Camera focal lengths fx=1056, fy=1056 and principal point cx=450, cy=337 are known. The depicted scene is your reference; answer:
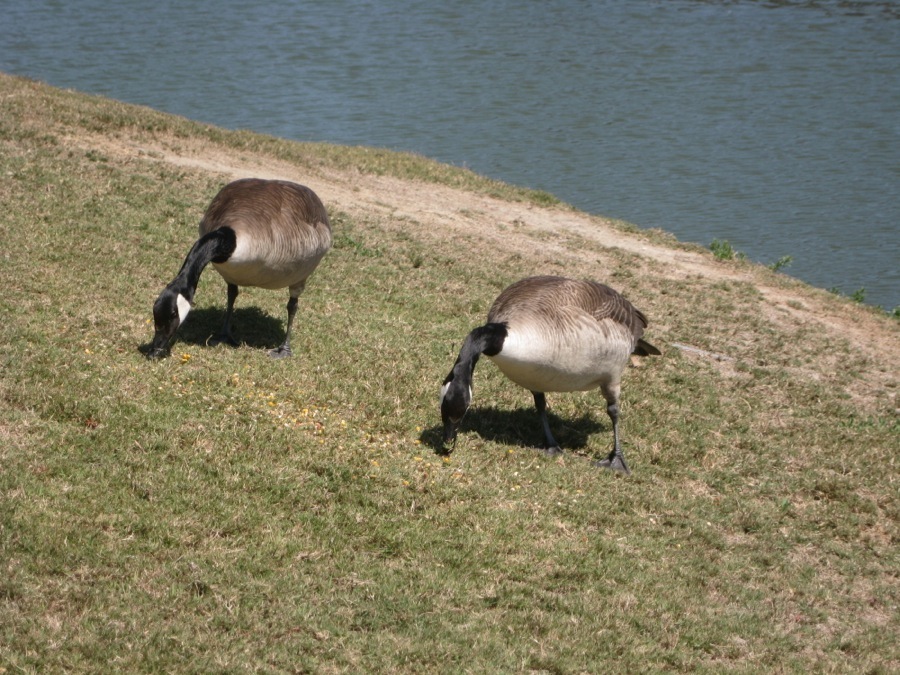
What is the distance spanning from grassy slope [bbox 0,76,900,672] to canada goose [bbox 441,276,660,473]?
0.59 meters

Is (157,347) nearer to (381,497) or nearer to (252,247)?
(252,247)

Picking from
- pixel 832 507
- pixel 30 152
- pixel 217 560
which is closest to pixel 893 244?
pixel 832 507

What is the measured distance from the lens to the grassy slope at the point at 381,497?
5758 mm

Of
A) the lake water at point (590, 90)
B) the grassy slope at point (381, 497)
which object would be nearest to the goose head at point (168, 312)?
the grassy slope at point (381, 497)

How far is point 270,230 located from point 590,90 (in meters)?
21.9

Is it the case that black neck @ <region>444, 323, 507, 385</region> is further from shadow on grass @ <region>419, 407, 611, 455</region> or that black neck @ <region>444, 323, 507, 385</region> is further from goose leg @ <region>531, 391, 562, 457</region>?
goose leg @ <region>531, 391, 562, 457</region>

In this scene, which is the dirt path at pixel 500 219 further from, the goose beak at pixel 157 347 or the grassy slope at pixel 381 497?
the goose beak at pixel 157 347

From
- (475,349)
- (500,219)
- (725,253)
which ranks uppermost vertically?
(475,349)

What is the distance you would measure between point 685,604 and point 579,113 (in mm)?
22158

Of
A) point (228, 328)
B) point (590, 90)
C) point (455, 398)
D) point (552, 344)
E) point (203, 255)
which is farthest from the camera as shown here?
point (590, 90)

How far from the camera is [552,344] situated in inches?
305

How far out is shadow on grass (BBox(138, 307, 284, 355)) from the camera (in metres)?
9.59

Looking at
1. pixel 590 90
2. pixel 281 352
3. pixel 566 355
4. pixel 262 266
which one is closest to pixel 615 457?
pixel 566 355

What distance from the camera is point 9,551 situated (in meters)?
5.82
